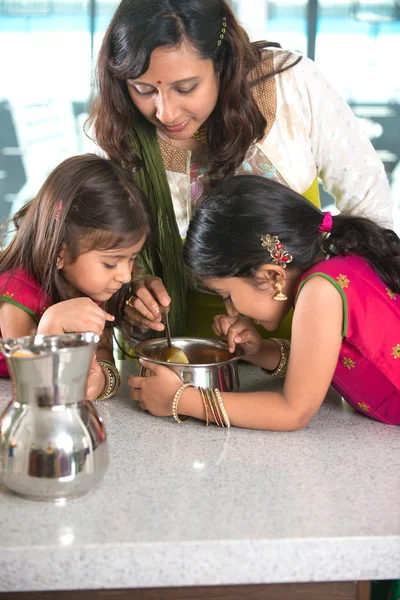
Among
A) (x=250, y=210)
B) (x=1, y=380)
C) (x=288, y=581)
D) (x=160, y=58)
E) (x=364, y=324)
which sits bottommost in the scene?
(x=1, y=380)

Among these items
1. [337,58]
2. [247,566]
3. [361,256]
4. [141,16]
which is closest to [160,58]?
[141,16]

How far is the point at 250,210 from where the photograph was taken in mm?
1460

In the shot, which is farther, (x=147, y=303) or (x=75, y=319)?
(x=147, y=303)

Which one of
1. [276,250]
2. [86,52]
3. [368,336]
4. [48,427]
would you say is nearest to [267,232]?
[276,250]

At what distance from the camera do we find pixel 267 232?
1.46 meters

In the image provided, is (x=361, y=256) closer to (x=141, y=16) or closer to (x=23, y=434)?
(x=141, y=16)

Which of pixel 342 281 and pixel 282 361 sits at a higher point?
pixel 342 281

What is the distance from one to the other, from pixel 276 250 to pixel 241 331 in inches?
8.8

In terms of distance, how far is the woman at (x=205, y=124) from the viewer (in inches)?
60.9

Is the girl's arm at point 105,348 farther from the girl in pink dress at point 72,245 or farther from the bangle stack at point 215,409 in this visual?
the bangle stack at point 215,409

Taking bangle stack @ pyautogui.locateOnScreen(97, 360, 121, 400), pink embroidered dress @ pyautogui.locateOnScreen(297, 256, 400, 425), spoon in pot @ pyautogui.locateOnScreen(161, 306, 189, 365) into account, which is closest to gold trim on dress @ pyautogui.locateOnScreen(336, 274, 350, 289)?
pink embroidered dress @ pyautogui.locateOnScreen(297, 256, 400, 425)

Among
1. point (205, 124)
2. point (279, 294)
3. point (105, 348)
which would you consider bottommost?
point (105, 348)

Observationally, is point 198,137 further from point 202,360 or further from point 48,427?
point 48,427

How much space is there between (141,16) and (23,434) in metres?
0.90
